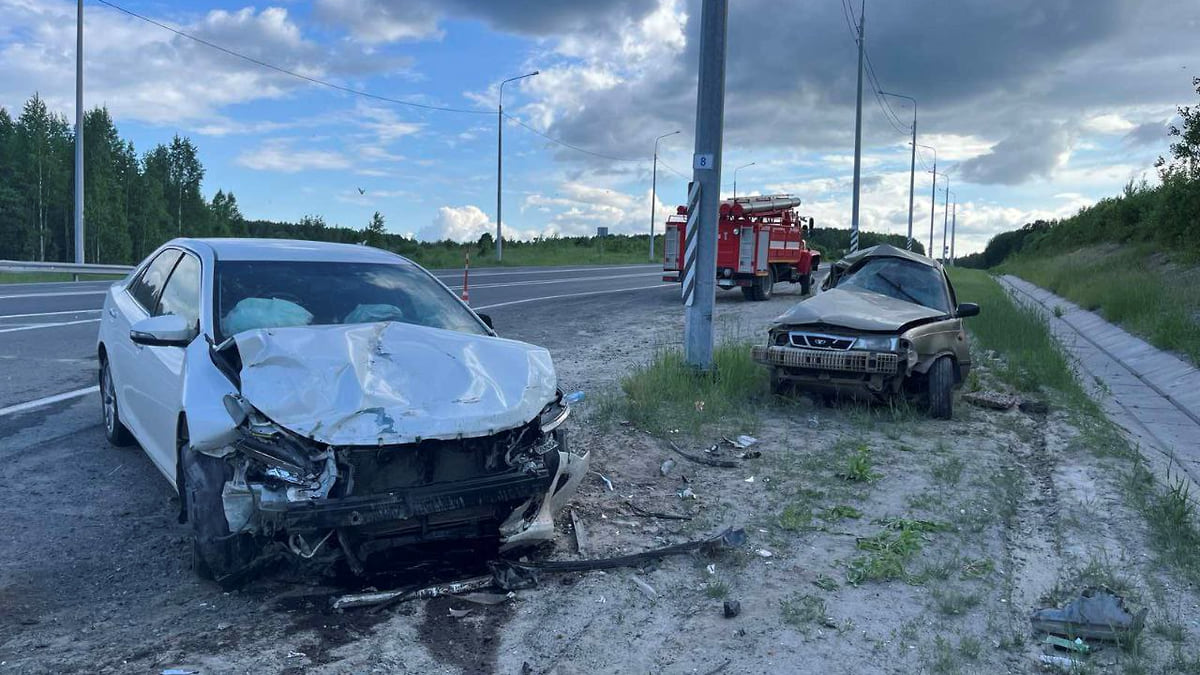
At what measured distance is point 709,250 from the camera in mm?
10414

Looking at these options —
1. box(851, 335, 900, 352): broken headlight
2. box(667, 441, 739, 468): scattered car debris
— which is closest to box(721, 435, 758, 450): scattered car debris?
box(667, 441, 739, 468): scattered car debris

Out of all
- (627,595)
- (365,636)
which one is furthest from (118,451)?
(627,595)

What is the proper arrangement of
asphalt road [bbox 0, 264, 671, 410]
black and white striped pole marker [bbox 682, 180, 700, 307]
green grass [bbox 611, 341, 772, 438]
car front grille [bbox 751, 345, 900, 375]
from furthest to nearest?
black and white striped pole marker [bbox 682, 180, 700, 307] → asphalt road [bbox 0, 264, 671, 410] → car front grille [bbox 751, 345, 900, 375] → green grass [bbox 611, 341, 772, 438]

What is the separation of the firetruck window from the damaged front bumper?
6.50 m

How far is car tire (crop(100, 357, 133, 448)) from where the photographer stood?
6542 millimetres

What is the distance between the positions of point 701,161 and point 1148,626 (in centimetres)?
724

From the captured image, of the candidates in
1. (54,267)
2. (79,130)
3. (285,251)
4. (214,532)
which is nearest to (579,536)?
(214,532)

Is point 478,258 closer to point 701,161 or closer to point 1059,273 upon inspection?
point 1059,273

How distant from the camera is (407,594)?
4270 mm

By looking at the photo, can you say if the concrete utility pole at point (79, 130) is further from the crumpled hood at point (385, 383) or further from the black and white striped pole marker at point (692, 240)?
the crumpled hood at point (385, 383)

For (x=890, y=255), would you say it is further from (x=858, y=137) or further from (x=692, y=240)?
(x=858, y=137)

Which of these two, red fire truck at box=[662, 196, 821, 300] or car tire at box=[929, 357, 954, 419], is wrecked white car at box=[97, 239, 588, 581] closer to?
car tire at box=[929, 357, 954, 419]

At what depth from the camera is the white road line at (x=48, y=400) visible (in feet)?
25.0

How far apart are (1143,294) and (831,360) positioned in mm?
12897
